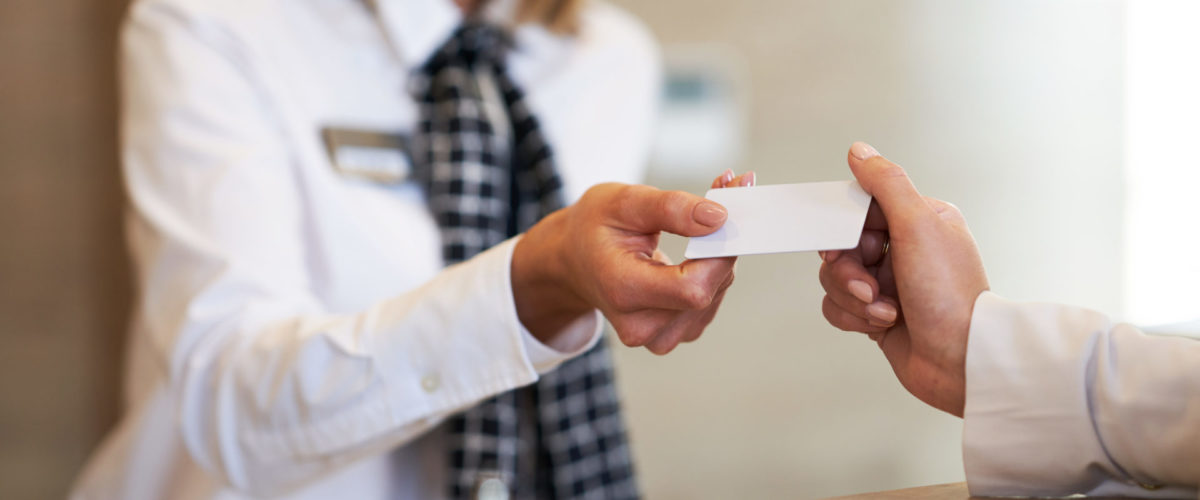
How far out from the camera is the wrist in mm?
734

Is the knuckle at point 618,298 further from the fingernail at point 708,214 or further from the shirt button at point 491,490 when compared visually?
the shirt button at point 491,490

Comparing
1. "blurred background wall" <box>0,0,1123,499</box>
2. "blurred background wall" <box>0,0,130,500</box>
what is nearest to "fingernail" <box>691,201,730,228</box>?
"blurred background wall" <box>0,0,1123,499</box>

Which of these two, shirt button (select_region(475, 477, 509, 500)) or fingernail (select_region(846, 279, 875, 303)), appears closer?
fingernail (select_region(846, 279, 875, 303))

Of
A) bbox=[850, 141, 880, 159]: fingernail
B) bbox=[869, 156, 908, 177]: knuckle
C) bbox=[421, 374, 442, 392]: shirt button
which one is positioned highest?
bbox=[850, 141, 880, 159]: fingernail

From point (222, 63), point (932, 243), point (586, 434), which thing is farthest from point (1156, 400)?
point (222, 63)

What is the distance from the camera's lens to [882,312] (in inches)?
25.8

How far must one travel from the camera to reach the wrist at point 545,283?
0.73 metres

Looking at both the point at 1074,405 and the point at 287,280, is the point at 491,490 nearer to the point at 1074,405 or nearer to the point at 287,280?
the point at 287,280

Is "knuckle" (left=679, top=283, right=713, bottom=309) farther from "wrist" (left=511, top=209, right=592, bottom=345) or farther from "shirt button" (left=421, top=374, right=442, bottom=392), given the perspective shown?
"shirt button" (left=421, top=374, right=442, bottom=392)

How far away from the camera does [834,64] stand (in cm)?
207

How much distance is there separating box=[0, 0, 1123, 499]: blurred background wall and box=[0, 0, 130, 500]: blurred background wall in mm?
1075

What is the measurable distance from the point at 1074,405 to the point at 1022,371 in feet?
0.12

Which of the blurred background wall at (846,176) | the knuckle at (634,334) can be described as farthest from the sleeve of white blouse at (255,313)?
the blurred background wall at (846,176)

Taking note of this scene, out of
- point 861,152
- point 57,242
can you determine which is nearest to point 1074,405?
point 861,152
